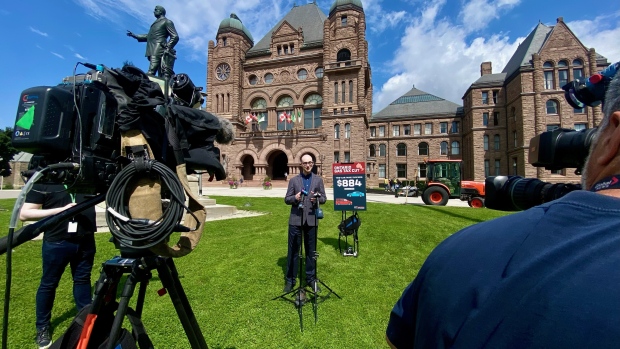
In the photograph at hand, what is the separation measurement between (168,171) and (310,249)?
353 cm

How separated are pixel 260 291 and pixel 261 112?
3748 centimetres

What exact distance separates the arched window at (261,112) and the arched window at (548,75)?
34.9m

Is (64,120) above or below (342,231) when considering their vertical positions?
above

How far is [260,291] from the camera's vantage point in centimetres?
451

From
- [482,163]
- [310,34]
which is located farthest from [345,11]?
[482,163]

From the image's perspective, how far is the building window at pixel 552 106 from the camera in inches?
1324

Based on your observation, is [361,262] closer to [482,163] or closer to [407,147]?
[482,163]

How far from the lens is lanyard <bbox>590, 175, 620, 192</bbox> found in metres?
0.75

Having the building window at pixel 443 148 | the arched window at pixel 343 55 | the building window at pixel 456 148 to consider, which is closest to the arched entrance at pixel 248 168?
the arched window at pixel 343 55

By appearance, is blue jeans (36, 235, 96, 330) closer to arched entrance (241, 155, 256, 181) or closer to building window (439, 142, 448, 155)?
arched entrance (241, 155, 256, 181)

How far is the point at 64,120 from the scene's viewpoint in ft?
4.47

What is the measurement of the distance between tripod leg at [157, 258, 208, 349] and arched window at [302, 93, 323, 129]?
37.2m

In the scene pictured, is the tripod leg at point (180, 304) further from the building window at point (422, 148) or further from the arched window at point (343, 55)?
the building window at point (422, 148)

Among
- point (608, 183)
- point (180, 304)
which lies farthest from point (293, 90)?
point (608, 183)
